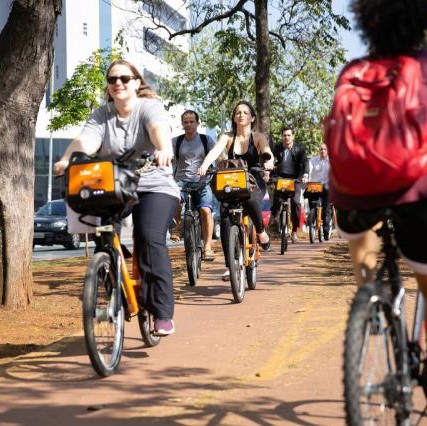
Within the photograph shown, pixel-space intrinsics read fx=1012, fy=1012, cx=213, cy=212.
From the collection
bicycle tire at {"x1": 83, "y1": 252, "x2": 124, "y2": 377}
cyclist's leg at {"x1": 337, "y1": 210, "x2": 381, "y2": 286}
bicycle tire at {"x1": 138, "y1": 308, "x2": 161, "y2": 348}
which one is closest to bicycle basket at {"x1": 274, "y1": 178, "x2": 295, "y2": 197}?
bicycle tire at {"x1": 138, "y1": 308, "x2": 161, "y2": 348}

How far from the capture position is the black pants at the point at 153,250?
249 inches

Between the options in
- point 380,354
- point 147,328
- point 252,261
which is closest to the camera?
point 380,354

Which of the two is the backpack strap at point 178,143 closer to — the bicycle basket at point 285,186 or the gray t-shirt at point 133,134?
the bicycle basket at point 285,186

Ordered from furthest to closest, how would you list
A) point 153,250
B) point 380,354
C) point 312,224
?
point 312,224 < point 153,250 < point 380,354

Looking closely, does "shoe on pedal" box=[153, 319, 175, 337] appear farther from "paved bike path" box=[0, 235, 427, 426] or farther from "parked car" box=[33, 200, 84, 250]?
"parked car" box=[33, 200, 84, 250]

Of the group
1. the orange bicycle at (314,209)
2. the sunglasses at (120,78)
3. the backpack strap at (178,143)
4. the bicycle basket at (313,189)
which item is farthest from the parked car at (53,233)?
the sunglasses at (120,78)

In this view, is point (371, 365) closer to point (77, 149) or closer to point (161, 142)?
point (161, 142)

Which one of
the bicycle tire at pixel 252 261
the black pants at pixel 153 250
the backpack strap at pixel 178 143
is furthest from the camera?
the backpack strap at pixel 178 143

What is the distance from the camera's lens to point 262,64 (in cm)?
2189

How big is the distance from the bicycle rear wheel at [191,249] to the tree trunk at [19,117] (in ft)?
6.81

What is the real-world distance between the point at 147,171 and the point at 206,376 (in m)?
1.39

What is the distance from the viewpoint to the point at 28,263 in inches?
372

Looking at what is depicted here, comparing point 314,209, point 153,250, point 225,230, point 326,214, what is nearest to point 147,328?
point 153,250

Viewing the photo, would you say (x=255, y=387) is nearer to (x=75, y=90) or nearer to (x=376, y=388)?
(x=376, y=388)
